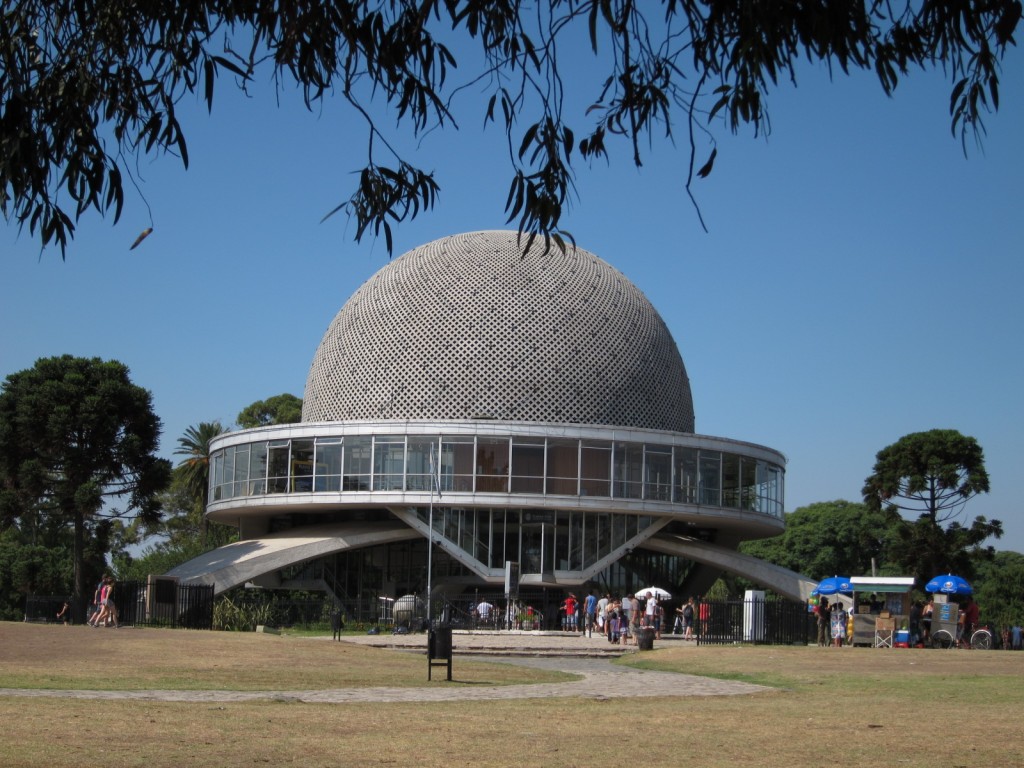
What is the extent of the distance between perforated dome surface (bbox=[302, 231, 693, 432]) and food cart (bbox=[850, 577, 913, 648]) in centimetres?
1079

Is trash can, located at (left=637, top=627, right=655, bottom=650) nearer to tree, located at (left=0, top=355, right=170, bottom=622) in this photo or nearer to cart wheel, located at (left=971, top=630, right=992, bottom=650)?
cart wheel, located at (left=971, top=630, right=992, bottom=650)

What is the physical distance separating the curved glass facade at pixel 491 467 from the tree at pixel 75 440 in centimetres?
424

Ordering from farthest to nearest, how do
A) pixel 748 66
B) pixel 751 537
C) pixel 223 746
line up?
1. pixel 751 537
2. pixel 223 746
3. pixel 748 66

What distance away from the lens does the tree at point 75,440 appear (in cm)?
2820

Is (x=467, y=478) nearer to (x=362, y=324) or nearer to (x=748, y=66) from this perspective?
(x=362, y=324)

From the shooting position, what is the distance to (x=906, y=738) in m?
7.93

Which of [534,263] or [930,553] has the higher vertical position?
[534,263]

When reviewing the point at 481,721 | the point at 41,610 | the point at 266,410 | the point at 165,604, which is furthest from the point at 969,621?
the point at 266,410

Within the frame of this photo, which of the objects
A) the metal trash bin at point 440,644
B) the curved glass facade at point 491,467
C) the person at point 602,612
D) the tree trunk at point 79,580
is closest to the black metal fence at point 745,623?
the person at point 602,612

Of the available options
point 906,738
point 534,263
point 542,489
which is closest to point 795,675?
point 906,738

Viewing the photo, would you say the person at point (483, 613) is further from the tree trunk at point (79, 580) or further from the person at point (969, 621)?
the person at point (969, 621)

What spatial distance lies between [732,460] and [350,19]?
2996cm

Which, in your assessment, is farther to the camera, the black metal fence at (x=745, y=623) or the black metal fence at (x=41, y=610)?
the black metal fence at (x=41, y=610)

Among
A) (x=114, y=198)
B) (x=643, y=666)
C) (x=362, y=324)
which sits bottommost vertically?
(x=643, y=666)
